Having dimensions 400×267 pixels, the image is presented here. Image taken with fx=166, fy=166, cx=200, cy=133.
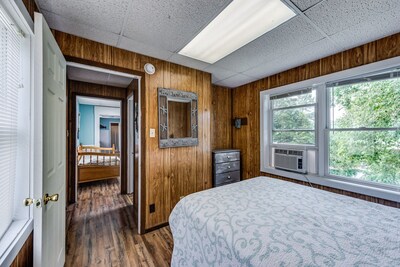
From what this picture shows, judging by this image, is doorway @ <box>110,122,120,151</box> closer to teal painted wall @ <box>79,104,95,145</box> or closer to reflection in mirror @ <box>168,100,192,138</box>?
teal painted wall @ <box>79,104,95,145</box>

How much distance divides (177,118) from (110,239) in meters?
1.81

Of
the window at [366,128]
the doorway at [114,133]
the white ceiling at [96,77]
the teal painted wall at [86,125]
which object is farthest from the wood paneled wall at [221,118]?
the doorway at [114,133]

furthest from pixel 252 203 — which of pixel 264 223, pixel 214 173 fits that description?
pixel 214 173

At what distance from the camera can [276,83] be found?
2912 millimetres

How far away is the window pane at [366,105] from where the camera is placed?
6.10 feet

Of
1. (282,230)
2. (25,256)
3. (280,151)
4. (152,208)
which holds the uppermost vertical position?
(280,151)

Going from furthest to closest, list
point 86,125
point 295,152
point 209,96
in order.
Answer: point 86,125 < point 209,96 < point 295,152

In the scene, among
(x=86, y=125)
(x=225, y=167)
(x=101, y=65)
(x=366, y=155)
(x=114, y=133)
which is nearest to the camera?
(x=101, y=65)

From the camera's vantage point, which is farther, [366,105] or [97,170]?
[97,170]

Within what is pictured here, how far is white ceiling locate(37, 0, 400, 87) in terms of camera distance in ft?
4.44

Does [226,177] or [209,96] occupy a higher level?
[209,96]

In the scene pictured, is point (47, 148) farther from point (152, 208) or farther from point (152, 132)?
point (152, 208)

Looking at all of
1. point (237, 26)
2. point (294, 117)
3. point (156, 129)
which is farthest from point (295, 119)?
point (156, 129)

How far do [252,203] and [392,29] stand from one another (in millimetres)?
2220
